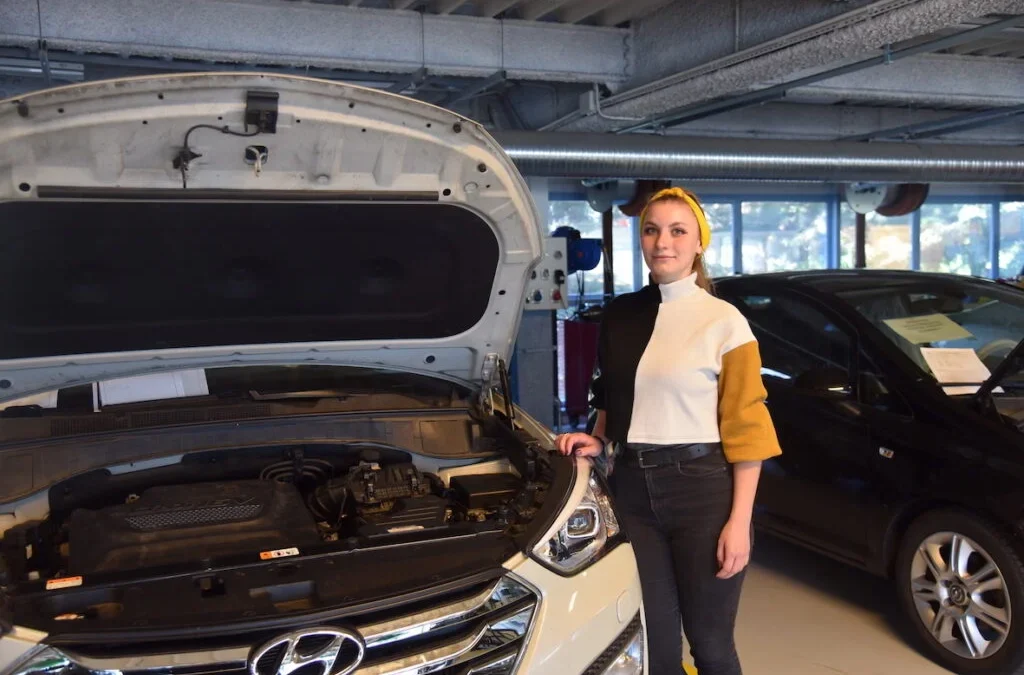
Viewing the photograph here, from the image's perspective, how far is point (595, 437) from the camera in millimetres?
2262

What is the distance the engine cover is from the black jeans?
0.80m

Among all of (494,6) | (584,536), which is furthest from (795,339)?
(494,6)

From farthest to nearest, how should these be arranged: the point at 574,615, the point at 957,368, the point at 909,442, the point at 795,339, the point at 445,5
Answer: the point at 445,5 < the point at 795,339 < the point at 957,368 < the point at 909,442 < the point at 574,615

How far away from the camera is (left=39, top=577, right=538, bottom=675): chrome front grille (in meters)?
1.55

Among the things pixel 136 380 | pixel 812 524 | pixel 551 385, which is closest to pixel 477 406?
pixel 136 380

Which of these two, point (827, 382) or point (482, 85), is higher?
point (482, 85)

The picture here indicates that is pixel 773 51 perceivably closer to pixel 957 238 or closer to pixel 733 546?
pixel 733 546

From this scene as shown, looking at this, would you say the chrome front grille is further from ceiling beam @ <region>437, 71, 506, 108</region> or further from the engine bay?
ceiling beam @ <region>437, 71, 506, 108</region>

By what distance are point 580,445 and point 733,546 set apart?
472 millimetres

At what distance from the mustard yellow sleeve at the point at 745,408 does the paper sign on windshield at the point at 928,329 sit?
1.76m

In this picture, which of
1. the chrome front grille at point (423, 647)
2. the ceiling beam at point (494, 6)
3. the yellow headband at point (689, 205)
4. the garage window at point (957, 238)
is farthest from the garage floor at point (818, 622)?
the garage window at point (957, 238)

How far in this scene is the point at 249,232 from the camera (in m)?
2.42

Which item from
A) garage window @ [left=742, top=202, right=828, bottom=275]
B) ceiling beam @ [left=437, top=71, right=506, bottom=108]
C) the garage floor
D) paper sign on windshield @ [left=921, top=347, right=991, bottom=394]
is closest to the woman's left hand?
the garage floor

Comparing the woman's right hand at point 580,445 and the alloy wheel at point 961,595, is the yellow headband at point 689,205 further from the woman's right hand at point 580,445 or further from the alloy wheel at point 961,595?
the alloy wheel at point 961,595
